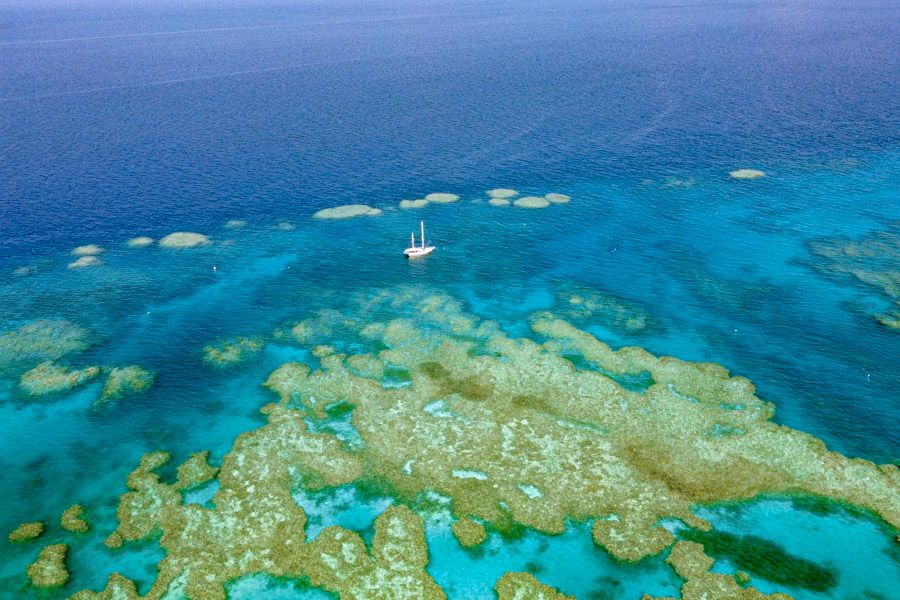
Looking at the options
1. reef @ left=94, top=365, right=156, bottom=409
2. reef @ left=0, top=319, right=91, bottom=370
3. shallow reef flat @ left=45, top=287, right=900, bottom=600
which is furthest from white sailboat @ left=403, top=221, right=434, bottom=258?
reef @ left=0, top=319, right=91, bottom=370

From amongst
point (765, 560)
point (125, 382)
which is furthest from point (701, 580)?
point (125, 382)

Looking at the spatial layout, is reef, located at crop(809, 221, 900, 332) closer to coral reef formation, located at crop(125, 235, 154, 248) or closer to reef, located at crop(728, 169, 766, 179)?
A: reef, located at crop(728, 169, 766, 179)

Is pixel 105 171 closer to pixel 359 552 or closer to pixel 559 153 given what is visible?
pixel 559 153

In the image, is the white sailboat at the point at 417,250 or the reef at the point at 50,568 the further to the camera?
the white sailboat at the point at 417,250

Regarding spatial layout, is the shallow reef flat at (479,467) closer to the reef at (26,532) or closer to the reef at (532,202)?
the reef at (26,532)

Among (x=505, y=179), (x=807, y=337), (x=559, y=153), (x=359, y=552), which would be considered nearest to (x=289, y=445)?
(x=359, y=552)

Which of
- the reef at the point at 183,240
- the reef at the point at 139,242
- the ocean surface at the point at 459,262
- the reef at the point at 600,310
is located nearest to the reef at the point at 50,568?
the ocean surface at the point at 459,262
